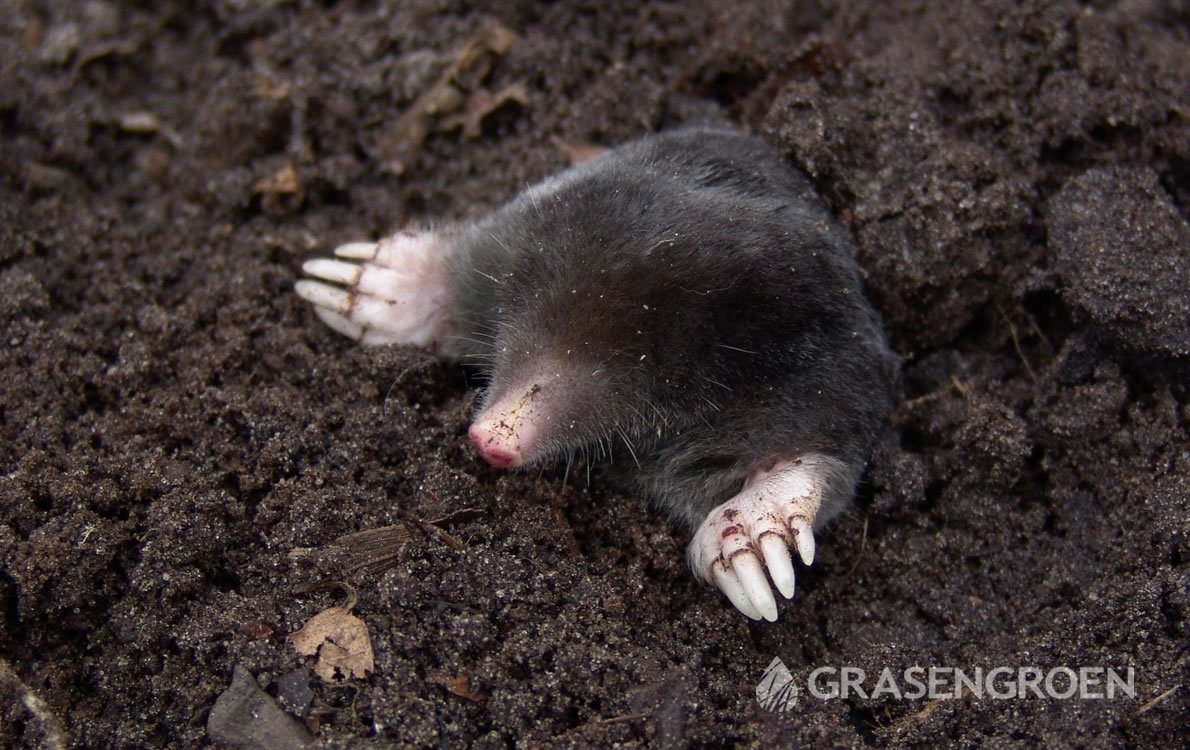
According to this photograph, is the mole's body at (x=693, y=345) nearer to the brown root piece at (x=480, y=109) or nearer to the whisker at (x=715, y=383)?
the whisker at (x=715, y=383)

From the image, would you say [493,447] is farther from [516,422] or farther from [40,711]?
[40,711]

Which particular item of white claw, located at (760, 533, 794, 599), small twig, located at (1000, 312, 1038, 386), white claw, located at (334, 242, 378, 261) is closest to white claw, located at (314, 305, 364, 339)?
white claw, located at (334, 242, 378, 261)

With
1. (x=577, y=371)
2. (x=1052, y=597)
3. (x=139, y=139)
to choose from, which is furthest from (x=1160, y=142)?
(x=139, y=139)

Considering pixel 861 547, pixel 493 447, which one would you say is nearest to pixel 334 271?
pixel 493 447

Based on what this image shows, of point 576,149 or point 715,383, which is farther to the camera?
point 576,149

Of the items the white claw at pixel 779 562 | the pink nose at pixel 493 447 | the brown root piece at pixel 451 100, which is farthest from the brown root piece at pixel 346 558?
the brown root piece at pixel 451 100

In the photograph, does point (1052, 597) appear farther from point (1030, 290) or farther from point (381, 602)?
point (381, 602)

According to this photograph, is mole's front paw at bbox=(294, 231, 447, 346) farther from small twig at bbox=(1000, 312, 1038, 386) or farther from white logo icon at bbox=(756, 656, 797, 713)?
small twig at bbox=(1000, 312, 1038, 386)
